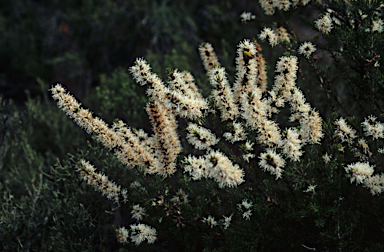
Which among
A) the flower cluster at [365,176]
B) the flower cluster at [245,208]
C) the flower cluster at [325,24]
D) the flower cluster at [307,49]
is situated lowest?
the flower cluster at [245,208]

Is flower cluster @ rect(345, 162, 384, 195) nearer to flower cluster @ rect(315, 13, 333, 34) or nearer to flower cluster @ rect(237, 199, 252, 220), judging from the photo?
flower cluster @ rect(237, 199, 252, 220)

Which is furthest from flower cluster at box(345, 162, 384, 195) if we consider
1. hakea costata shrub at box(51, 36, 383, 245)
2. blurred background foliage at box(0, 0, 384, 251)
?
blurred background foliage at box(0, 0, 384, 251)

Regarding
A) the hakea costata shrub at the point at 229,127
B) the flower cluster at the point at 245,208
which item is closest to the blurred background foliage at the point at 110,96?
the flower cluster at the point at 245,208

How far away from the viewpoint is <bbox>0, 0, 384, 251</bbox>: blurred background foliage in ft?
7.32

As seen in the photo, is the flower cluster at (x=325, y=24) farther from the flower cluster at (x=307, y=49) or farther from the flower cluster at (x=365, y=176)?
the flower cluster at (x=365, y=176)

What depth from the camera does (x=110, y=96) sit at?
4355mm

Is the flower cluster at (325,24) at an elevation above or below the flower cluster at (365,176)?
above

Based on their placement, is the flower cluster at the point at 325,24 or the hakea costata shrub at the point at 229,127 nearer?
the hakea costata shrub at the point at 229,127

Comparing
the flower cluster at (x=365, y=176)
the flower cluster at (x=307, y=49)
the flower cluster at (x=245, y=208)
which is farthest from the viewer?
the flower cluster at (x=307, y=49)

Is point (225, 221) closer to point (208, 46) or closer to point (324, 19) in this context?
point (208, 46)

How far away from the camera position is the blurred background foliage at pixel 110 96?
2232 millimetres

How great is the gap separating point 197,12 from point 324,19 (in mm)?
4267

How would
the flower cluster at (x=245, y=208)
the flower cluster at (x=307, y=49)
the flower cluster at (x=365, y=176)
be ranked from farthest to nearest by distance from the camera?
the flower cluster at (x=307, y=49), the flower cluster at (x=245, y=208), the flower cluster at (x=365, y=176)

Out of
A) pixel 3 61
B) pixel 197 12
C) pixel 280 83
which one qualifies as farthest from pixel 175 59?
pixel 3 61
